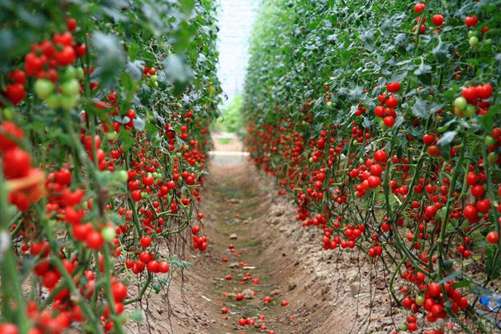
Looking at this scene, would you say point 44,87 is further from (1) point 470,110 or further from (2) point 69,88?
(1) point 470,110

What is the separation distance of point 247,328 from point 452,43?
8.10 feet

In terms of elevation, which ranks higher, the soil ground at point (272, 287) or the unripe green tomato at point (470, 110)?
the unripe green tomato at point (470, 110)

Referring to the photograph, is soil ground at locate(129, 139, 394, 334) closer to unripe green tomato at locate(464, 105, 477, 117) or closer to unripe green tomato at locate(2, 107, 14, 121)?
unripe green tomato at locate(464, 105, 477, 117)

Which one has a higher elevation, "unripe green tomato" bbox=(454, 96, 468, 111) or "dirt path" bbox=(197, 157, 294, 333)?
"unripe green tomato" bbox=(454, 96, 468, 111)

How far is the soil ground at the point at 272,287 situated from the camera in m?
3.17

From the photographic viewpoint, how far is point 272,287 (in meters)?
4.59

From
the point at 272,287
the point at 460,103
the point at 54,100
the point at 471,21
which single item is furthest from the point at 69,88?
the point at 272,287

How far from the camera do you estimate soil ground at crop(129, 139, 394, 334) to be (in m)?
3.17

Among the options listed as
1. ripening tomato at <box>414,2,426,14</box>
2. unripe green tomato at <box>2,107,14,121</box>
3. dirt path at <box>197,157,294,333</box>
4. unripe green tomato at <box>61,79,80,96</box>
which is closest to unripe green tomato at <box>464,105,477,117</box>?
ripening tomato at <box>414,2,426,14</box>

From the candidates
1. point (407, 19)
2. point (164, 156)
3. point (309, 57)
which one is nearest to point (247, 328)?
point (164, 156)

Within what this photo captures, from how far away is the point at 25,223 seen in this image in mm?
1382

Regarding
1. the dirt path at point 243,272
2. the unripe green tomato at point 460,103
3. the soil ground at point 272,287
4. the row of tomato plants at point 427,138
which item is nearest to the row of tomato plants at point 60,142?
the unripe green tomato at point 460,103

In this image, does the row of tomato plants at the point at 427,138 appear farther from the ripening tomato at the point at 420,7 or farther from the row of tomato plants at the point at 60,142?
the row of tomato plants at the point at 60,142

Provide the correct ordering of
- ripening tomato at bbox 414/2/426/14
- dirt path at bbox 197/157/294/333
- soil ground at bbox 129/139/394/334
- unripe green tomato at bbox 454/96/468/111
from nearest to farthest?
unripe green tomato at bbox 454/96/468/111
ripening tomato at bbox 414/2/426/14
soil ground at bbox 129/139/394/334
dirt path at bbox 197/157/294/333
